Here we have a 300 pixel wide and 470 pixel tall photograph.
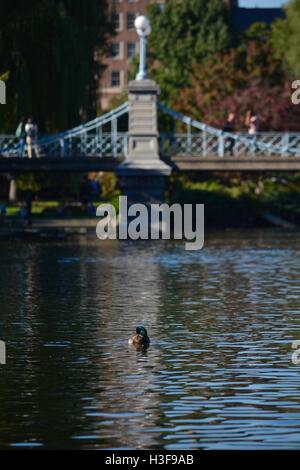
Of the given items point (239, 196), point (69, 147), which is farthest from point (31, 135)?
point (239, 196)

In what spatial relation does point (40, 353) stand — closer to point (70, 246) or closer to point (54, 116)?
point (70, 246)

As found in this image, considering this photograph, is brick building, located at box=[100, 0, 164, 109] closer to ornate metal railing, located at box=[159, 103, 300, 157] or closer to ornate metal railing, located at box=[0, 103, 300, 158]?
ornate metal railing, located at box=[159, 103, 300, 157]

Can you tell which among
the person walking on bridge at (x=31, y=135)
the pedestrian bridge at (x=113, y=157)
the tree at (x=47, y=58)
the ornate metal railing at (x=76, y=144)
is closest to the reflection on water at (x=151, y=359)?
the person walking on bridge at (x=31, y=135)

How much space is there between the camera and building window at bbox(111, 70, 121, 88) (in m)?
154

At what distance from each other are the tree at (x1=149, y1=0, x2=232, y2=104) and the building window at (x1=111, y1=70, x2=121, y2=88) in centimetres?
4410

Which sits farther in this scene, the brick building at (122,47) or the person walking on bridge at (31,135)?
the brick building at (122,47)

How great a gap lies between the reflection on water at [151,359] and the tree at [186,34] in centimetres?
6360

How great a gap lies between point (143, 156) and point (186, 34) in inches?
1770

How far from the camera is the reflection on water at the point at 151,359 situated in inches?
635

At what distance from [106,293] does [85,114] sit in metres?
36.5

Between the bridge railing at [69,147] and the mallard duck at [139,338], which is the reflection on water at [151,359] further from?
the bridge railing at [69,147]

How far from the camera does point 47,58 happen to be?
62625 millimetres
